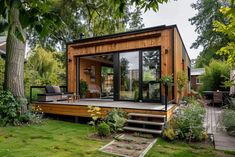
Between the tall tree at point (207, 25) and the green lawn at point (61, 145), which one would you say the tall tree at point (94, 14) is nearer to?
the green lawn at point (61, 145)

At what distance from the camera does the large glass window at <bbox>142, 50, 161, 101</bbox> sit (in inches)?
319

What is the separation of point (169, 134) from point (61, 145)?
2.63 m

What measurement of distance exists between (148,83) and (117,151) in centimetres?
426

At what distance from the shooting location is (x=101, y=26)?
13.4 meters

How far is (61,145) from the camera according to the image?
484 cm

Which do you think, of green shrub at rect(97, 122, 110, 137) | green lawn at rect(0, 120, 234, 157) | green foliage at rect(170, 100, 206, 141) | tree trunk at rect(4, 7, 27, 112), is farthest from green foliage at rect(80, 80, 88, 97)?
green foliage at rect(170, 100, 206, 141)

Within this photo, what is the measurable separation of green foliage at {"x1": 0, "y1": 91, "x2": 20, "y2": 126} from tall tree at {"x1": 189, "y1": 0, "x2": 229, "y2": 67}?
75.6 ft

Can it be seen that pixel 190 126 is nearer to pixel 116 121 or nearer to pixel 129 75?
pixel 116 121

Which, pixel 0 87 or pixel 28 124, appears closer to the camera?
pixel 28 124

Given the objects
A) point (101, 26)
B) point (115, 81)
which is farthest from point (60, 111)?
point (101, 26)

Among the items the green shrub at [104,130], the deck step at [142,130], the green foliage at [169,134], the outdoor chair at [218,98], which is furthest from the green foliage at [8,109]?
the outdoor chair at [218,98]

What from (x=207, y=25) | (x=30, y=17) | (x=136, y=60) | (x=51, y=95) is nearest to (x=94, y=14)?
(x=136, y=60)

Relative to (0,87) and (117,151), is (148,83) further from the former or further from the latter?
(0,87)

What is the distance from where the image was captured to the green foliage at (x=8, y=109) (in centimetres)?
684
